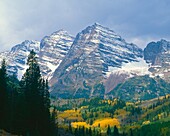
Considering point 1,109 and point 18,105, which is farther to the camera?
point 18,105

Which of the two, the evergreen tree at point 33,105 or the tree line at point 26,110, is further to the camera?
the evergreen tree at point 33,105

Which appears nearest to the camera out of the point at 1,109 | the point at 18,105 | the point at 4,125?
the point at 1,109

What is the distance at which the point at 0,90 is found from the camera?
12019cm

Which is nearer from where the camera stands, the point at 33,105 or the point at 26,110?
the point at 26,110

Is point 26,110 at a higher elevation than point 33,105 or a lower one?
lower

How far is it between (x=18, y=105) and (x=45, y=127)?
1404 cm

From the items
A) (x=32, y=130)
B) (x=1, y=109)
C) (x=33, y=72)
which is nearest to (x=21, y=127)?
(x=32, y=130)

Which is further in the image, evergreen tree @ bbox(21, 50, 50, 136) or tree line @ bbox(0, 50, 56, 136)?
evergreen tree @ bbox(21, 50, 50, 136)

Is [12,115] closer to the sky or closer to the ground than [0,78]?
closer to the ground

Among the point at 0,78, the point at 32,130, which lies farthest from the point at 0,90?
the point at 32,130

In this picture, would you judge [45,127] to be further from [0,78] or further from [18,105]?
[0,78]

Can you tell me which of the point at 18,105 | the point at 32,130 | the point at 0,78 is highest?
the point at 0,78

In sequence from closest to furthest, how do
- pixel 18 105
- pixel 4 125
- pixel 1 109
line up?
pixel 1 109 → pixel 4 125 → pixel 18 105

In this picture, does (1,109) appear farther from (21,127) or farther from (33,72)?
(33,72)
